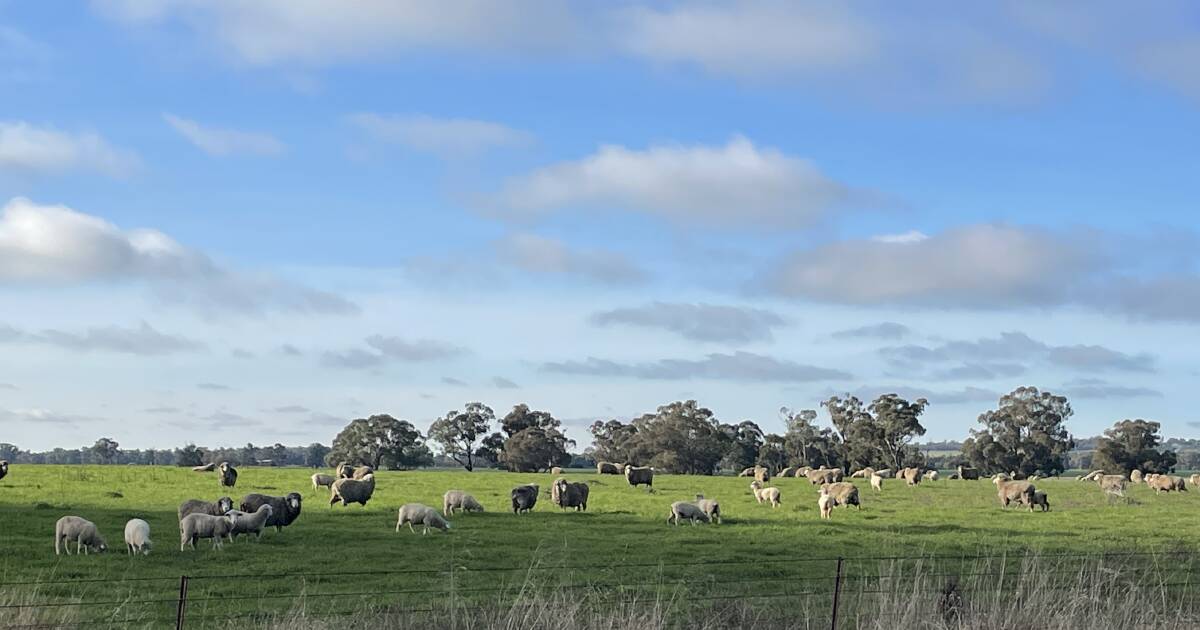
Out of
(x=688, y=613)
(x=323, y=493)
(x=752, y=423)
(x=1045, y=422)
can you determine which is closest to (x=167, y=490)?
(x=323, y=493)

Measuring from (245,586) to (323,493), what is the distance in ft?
83.3

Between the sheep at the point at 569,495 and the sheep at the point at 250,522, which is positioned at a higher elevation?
the sheep at the point at 569,495

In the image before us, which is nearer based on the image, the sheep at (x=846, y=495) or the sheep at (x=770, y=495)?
the sheep at (x=846, y=495)

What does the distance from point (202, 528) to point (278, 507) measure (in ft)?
15.9


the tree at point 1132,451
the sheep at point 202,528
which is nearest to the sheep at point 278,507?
the sheep at point 202,528

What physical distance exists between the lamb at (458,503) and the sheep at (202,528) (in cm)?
1009

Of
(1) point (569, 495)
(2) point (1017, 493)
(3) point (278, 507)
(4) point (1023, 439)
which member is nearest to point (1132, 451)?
(4) point (1023, 439)

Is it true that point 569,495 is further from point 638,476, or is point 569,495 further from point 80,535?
point 638,476

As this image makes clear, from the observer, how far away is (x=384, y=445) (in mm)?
116438

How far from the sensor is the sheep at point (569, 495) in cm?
3753

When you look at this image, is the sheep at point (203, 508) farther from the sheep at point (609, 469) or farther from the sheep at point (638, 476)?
the sheep at point (609, 469)

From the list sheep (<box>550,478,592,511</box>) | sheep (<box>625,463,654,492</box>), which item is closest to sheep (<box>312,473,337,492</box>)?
sheep (<box>550,478,592,511</box>)

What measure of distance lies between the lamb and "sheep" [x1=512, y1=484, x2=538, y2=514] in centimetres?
111

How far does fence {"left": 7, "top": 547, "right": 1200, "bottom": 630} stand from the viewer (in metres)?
11.4
